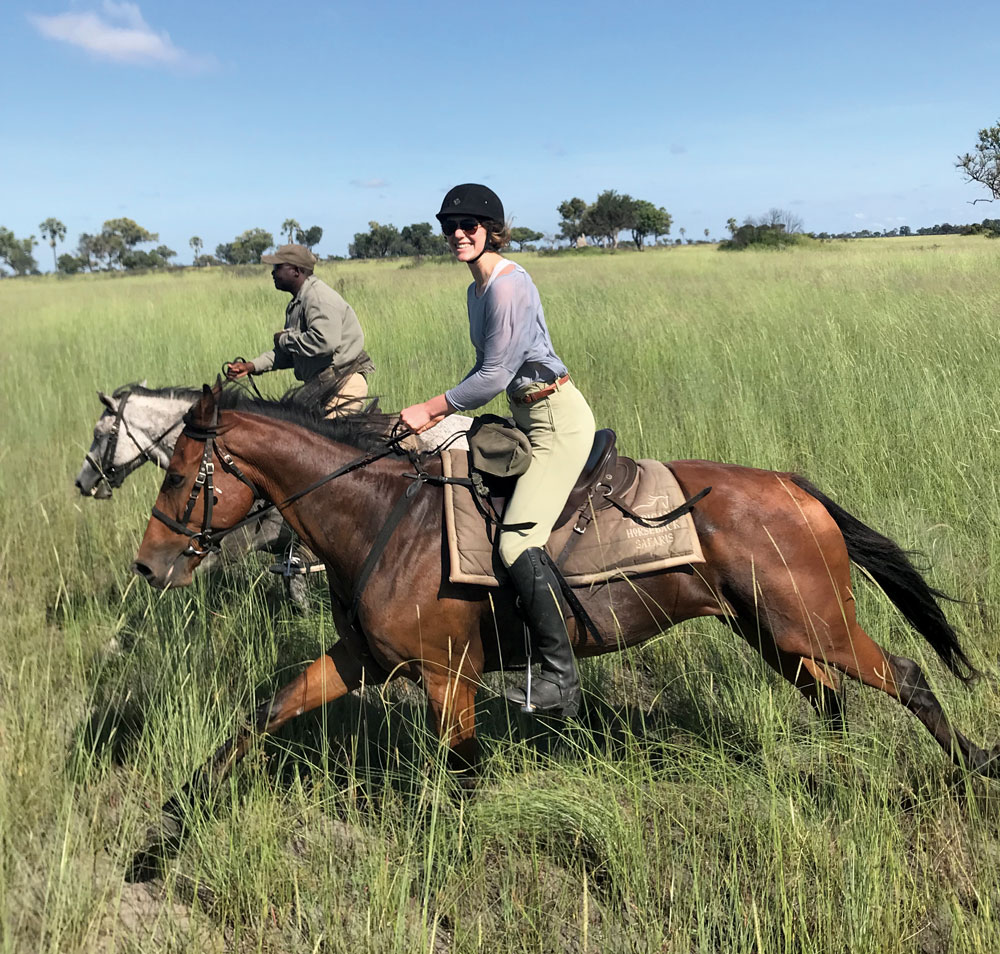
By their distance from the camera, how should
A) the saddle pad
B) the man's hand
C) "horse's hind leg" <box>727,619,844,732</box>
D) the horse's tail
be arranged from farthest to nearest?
the man's hand, the horse's tail, "horse's hind leg" <box>727,619,844,732</box>, the saddle pad

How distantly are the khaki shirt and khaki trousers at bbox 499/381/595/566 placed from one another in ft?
9.81

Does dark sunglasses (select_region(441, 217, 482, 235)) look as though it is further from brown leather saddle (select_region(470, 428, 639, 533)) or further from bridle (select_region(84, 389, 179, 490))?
bridle (select_region(84, 389, 179, 490))

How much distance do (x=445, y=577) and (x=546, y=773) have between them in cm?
83

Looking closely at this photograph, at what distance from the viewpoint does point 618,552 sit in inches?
117

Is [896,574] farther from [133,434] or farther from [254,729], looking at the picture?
[133,434]

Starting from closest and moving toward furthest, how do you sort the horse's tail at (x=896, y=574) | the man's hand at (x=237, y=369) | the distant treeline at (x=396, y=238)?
1. the horse's tail at (x=896, y=574)
2. the man's hand at (x=237, y=369)
3. the distant treeline at (x=396, y=238)

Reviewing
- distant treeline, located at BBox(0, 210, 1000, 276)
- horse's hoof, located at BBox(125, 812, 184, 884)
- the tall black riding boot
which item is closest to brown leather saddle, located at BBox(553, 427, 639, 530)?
the tall black riding boot

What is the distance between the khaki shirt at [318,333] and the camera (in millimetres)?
5832

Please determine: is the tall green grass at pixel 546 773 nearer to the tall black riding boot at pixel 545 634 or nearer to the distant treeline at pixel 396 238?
the tall black riding boot at pixel 545 634

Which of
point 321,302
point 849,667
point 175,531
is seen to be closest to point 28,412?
point 321,302

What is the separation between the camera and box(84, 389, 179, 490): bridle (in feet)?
16.7

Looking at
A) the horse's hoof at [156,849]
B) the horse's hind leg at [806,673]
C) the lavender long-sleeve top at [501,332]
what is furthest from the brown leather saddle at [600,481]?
A: the horse's hoof at [156,849]

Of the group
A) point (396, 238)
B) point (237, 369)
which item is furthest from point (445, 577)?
point (396, 238)

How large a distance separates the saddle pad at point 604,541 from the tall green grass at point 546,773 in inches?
23.0
